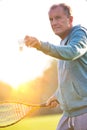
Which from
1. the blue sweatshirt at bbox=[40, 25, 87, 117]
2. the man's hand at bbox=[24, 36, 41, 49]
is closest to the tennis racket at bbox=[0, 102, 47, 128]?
the blue sweatshirt at bbox=[40, 25, 87, 117]

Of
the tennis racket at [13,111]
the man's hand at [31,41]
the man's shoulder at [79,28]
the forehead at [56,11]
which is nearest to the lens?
the man's hand at [31,41]

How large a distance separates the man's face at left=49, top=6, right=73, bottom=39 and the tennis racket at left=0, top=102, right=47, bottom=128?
1.36 meters

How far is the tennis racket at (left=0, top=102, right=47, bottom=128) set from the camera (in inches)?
328

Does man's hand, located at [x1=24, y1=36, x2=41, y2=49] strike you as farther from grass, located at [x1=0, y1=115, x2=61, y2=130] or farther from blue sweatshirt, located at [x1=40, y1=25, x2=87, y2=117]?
grass, located at [x1=0, y1=115, x2=61, y2=130]

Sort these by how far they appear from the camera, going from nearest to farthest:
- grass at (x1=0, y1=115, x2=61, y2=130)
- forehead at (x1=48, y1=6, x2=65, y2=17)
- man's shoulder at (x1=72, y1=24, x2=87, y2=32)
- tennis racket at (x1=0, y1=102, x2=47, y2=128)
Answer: man's shoulder at (x1=72, y1=24, x2=87, y2=32), forehead at (x1=48, y1=6, x2=65, y2=17), tennis racket at (x1=0, y1=102, x2=47, y2=128), grass at (x1=0, y1=115, x2=61, y2=130)

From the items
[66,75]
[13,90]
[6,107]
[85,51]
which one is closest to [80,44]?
[85,51]

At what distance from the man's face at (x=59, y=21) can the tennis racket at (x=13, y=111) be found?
1355 mm

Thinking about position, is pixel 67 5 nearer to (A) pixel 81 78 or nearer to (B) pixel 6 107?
(A) pixel 81 78

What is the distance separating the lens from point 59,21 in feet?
24.3

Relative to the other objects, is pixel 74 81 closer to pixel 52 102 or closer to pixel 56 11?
pixel 56 11

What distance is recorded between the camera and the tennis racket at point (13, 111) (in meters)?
8.34

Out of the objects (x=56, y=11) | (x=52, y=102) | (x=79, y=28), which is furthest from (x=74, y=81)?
(x=52, y=102)


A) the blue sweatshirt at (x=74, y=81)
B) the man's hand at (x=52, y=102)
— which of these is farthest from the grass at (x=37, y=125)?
the blue sweatshirt at (x=74, y=81)

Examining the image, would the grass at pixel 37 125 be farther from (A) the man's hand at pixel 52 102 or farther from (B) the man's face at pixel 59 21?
(B) the man's face at pixel 59 21
